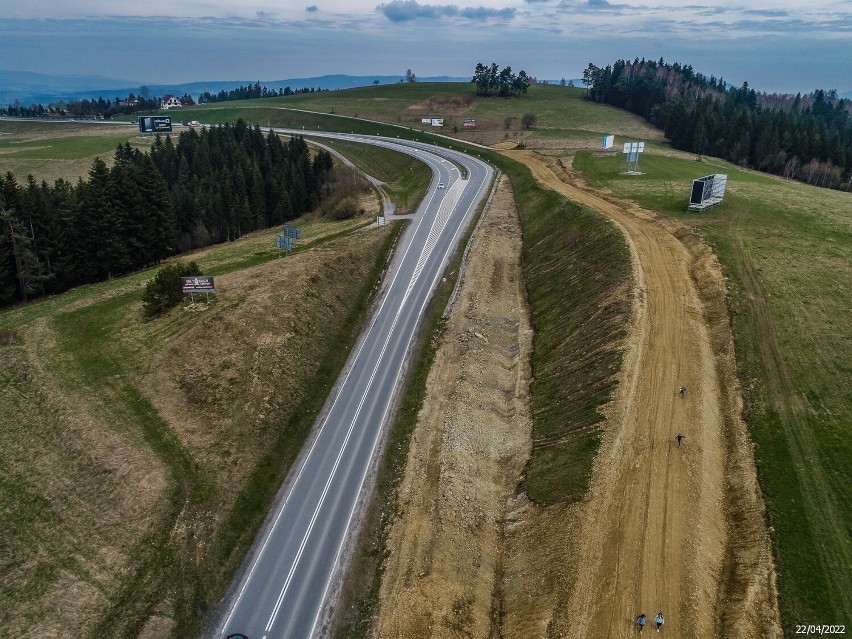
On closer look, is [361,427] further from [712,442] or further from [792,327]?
[792,327]

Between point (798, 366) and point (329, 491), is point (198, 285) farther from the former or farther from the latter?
point (798, 366)

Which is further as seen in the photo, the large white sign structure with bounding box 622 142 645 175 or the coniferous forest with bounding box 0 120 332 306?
the large white sign structure with bounding box 622 142 645 175

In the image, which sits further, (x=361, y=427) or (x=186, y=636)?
(x=361, y=427)

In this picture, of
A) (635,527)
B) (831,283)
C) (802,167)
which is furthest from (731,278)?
(802,167)

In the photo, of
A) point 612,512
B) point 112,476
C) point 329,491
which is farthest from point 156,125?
point 612,512

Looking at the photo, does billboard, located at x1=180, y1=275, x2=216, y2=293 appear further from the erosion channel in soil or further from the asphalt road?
the erosion channel in soil

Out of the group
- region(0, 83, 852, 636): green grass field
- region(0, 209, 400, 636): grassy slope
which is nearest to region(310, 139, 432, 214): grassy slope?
→ region(0, 83, 852, 636): green grass field
